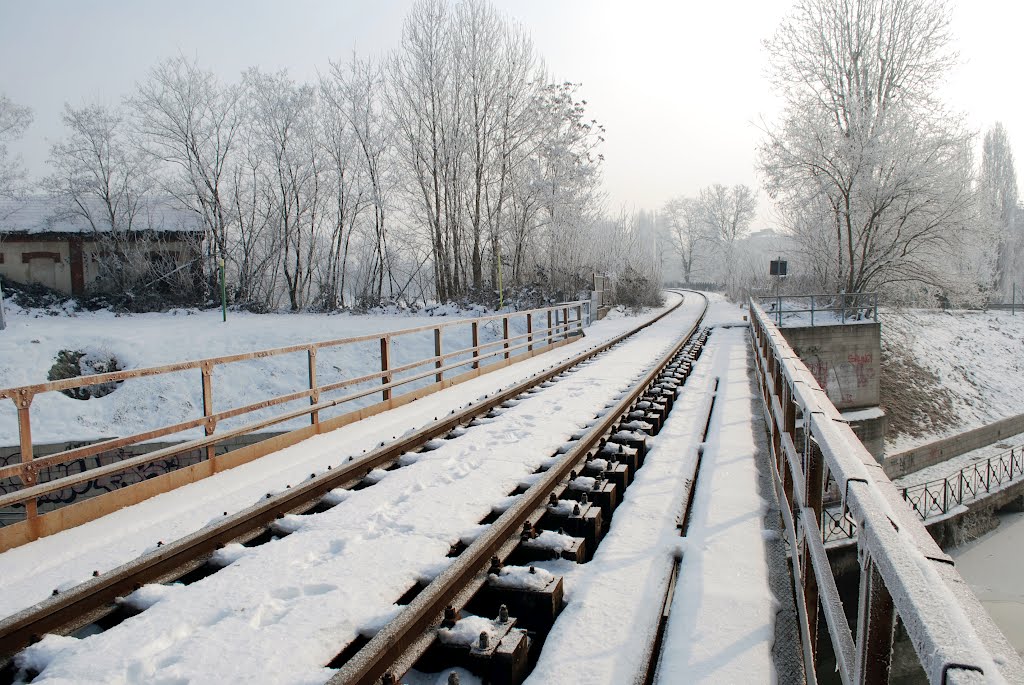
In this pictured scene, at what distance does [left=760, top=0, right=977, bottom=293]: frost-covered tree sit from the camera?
2880 centimetres

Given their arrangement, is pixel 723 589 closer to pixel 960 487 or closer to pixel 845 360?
pixel 960 487

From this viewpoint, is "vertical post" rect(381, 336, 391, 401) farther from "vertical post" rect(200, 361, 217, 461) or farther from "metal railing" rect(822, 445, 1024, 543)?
"metal railing" rect(822, 445, 1024, 543)

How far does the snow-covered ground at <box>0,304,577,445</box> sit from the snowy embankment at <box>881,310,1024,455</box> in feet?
53.7

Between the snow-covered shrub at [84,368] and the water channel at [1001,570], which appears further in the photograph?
the snow-covered shrub at [84,368]

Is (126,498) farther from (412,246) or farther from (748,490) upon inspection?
(412,246)

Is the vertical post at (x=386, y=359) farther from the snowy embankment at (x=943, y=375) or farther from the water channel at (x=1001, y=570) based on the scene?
the snowy embankment at (x=943, y=375)

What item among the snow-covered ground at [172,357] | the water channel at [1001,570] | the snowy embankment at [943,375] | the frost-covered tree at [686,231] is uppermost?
the frost-covered tree at [686,231]

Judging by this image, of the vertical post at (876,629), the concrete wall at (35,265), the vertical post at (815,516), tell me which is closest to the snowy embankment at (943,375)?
the vertical post at (815,516)

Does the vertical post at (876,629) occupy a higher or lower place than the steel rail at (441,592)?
higher

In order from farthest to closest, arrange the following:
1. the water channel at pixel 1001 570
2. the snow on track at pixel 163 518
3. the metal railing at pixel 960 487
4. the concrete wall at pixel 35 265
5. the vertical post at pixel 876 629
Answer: the concrete wall at pixel 35 265 < the metal railing at pixel 960 487 < the water channel at pixel 1001 570 < the snow on track at pixel 163 518 < the vertical post at pixel 876 629

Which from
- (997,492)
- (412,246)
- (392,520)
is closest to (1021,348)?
(997,492)

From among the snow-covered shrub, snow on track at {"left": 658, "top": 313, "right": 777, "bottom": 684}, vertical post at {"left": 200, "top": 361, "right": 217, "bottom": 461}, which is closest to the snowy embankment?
snow on track at {"left": 658, "top": 313, "right": 777, "bottom": 684}

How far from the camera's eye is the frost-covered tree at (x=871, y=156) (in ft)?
94.5

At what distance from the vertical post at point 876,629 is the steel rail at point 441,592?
1840 mm
